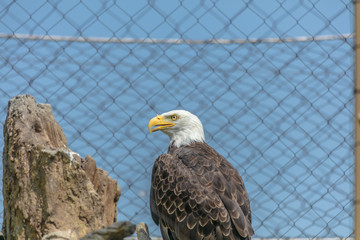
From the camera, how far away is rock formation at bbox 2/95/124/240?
2.61 meters

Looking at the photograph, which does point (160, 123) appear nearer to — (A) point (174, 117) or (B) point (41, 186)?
(A) point (174, 117)

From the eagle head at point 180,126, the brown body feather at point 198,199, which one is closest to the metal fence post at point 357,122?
the brown body feather at point 198,199

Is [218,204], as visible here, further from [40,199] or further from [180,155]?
[40,199]

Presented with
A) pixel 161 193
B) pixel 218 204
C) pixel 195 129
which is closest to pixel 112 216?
pixel 161 193

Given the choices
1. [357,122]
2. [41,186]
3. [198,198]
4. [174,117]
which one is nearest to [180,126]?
[174,117]

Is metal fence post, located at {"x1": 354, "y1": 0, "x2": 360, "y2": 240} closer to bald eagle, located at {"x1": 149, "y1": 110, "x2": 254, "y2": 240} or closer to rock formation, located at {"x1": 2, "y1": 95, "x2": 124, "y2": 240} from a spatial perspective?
bald eagle, located at {"x1": 149, "y1": 110, "x2": 254, "y2": 240}

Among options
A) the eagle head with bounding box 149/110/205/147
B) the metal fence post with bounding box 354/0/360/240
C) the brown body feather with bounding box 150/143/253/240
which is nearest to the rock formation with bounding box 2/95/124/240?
the brown body feather with bounding box 150/143/253/240

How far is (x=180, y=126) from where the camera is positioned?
3.63 metres

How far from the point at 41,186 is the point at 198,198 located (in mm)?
799

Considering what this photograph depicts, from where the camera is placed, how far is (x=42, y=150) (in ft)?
8.64

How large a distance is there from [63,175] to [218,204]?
794mm

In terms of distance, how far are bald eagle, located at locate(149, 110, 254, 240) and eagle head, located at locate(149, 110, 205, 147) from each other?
0.85ft

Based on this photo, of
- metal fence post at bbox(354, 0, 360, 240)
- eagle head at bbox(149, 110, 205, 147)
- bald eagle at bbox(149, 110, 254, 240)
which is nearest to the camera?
metal fence post at bbox(354, 0, 360, 240)

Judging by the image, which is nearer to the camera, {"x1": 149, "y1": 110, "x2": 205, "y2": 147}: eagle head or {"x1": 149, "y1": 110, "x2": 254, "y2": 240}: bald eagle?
{"x1": 149, "y1": 110, "x2": 254, "y2": 240}: bald eagle
